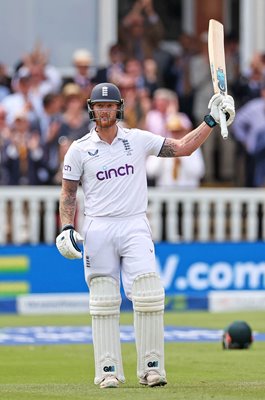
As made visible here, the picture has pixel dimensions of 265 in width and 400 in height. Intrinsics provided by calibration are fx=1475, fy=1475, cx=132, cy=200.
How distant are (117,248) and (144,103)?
921 centimetres

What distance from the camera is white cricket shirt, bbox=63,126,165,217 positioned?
1024 cm

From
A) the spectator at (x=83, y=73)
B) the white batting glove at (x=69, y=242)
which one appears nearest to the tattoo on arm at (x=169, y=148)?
the white batting glove at (x=69, y=242)

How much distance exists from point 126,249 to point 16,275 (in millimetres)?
8102

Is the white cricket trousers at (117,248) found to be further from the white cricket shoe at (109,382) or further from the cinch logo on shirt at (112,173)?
the white cricket shoe at (109,382)

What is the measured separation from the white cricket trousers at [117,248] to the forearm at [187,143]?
21.1 inches

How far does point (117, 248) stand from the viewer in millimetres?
10227

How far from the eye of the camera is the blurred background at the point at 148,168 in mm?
18375

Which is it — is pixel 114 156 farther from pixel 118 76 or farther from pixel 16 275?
pixel 118 76

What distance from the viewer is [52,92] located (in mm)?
19391

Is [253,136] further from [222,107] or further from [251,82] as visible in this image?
[222,107]

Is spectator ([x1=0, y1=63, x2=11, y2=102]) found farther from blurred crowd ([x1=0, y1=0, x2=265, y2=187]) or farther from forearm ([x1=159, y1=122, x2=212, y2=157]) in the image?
forearm ([x1=159, y1=122, x2=212, y2=157])

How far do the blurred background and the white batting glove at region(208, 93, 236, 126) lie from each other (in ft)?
26.9

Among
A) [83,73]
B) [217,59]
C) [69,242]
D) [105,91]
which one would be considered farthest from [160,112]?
[69,242]

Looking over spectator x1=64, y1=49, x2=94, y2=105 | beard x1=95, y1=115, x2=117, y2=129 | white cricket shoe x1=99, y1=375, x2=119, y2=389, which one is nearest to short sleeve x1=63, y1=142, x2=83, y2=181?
beard x1=95, y1=115, x2=117, y2=129
